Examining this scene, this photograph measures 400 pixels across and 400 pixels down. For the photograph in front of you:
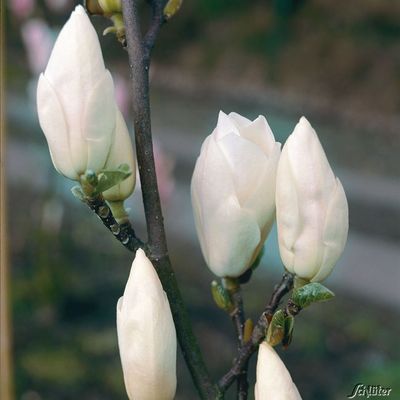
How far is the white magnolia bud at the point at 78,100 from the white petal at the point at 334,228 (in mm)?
152

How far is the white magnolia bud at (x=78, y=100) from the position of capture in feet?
1.77

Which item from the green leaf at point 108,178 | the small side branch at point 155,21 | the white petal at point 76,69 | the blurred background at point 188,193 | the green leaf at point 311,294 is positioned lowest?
the blurred background at point 188,193

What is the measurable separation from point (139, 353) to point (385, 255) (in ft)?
11.3

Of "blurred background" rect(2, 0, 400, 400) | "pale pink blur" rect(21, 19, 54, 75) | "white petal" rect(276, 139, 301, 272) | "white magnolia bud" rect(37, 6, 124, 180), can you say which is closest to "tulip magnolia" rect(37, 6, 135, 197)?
"white magnolia bud" rect(37, 6, 124, 180)

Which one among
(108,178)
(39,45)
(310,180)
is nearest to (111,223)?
(108,178)

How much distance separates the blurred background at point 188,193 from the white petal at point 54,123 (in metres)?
1.70

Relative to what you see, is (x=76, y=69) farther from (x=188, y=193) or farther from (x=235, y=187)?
(x=188, y=193)

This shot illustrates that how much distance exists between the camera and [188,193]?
15.8 ft

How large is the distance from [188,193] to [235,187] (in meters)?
4.25

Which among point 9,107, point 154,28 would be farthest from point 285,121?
point 154,28

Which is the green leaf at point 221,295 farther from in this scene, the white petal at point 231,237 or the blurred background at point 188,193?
the blurred background at point 188,193

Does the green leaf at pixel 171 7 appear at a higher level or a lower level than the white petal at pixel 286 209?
higher

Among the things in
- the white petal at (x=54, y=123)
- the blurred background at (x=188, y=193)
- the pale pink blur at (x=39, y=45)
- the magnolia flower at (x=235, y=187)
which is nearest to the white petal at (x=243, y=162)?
the magnolia flower at (x=235, y=187)

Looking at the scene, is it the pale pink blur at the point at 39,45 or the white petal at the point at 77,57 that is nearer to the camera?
the white petal at the point at 77,57
